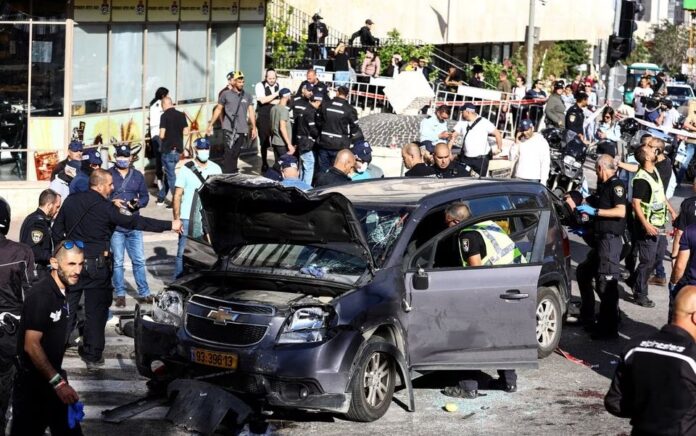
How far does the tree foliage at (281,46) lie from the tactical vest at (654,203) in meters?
18.0

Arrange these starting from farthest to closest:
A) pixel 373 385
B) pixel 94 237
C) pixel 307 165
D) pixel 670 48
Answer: pixel 670 48
pixel 307 165
pixel 94 237
pixel 373 385

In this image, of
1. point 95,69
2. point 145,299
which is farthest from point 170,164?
point 145,299

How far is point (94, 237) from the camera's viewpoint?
1097 centimetres

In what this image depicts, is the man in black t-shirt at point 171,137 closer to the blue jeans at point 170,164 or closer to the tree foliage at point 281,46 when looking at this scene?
the blue jeans at point 170,164

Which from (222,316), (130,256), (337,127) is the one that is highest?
(337,127)

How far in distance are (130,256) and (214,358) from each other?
178 inches

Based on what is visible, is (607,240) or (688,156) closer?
(607,240)

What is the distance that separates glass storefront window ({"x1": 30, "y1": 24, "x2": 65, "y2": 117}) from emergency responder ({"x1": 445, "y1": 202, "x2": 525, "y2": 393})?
33.3 feet

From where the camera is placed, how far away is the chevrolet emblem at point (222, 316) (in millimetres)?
9172

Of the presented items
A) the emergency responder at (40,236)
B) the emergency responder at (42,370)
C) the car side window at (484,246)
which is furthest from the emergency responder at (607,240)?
the emergency responder at (42,370)

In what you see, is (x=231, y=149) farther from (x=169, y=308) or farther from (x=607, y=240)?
(x=169, y=308)

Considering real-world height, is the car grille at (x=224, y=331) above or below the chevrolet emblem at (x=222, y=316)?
below

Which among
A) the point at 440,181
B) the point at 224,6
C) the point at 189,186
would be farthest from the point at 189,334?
the point at 224,6

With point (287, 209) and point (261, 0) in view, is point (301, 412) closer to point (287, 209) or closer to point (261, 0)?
point (287, 209)
